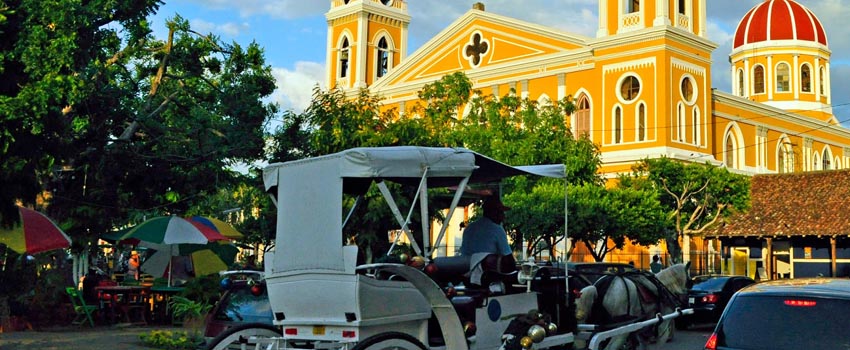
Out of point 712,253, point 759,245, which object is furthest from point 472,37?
point 759,245

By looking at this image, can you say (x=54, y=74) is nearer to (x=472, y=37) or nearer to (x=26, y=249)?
(x=26, y=249)

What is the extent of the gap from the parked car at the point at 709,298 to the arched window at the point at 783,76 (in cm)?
4466

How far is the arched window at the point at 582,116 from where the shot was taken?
45.9 m

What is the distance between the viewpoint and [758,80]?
6322 centimetres

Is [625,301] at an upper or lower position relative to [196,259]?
lower

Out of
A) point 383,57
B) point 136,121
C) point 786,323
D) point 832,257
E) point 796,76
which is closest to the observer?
point 786,323

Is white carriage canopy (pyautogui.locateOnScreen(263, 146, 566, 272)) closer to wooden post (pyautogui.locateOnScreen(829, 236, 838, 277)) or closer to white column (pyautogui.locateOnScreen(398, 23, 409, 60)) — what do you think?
wooden post (pyautogui.locateOnScreen(829, 236, 838, 277))

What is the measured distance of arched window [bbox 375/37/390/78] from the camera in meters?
58.5

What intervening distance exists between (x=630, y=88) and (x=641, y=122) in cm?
183

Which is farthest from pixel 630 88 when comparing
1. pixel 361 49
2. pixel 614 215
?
pixel 361 49

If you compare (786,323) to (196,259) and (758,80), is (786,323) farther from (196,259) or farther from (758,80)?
(758,80)

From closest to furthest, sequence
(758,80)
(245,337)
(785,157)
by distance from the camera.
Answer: (245,337), (785,157), (758,80)

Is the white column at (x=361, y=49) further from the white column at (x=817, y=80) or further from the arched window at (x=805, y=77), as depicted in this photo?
the white column at (x=817, y=80)

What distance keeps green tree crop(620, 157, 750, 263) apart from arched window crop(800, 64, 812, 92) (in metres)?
27.9
